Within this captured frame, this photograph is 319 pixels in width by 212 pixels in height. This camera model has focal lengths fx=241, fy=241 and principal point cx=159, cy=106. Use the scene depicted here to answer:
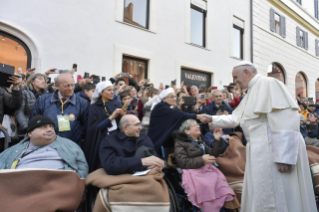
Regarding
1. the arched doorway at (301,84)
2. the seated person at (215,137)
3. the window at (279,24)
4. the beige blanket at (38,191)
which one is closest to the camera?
the beige blanket at (38,191)

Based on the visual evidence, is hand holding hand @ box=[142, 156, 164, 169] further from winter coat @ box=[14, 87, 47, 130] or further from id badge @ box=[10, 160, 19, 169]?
Result: winter coat @ box=[14, 87, 47, 130]

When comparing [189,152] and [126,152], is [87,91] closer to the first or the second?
[126,152]

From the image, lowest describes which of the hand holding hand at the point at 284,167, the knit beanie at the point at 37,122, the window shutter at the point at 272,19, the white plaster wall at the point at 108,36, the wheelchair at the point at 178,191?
the wheelchair at the point at 178,191

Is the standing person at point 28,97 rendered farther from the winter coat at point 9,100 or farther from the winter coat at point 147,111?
the winter coat at point 147,111

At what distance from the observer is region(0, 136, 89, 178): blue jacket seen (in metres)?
2.84

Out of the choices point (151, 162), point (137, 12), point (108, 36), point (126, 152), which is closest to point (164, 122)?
point (126, 152)

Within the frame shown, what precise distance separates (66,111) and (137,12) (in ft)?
21.9

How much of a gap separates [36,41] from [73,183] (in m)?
5.22

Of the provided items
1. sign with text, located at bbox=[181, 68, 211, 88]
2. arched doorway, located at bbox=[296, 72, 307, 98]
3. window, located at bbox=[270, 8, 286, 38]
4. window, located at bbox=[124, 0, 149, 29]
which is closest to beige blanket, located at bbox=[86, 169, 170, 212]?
window, located at bbox=[124, 0, 149, 29]

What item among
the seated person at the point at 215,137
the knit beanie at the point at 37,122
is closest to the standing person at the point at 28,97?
the knit beanie at the point at 37,122

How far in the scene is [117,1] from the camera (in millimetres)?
8188

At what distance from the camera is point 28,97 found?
3.76 metres

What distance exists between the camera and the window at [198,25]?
1094 centimetres

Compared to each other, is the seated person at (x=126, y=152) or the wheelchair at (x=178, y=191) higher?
the seated person at (x=126, y=152)
